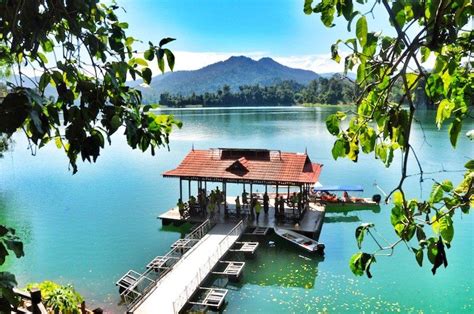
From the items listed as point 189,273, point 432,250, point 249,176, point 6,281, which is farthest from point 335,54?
point 249,176

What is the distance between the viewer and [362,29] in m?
1.71

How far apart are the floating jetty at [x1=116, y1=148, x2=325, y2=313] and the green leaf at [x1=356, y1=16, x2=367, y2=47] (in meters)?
8.56

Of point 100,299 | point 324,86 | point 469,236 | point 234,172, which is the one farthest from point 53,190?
point 324,86

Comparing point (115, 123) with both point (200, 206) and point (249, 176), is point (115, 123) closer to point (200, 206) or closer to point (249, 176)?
point (249, 176)

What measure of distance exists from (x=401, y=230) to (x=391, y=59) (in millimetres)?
775

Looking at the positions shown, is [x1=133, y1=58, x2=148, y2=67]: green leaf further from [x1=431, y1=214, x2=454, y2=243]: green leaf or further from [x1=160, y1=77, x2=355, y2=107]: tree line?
[x1=160, y1=77, x2=355, y2=107]: tree line

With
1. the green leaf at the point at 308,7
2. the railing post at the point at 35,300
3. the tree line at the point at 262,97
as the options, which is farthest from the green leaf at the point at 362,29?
the tree line at the point at 262,97

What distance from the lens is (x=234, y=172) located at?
15625 mm

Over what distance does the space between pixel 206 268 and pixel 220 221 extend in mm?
4194

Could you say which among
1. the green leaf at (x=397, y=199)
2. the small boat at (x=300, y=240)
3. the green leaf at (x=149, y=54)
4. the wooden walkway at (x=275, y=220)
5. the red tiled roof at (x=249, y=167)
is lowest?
the small boat at (x=300, y=240)

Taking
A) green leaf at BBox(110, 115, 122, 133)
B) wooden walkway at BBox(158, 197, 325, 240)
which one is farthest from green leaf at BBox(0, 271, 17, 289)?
wooden walkway at BBox(158, 197, 325, 240)

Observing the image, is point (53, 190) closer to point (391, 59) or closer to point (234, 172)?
point (234, 172)

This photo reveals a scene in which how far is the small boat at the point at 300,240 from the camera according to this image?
43.0ft

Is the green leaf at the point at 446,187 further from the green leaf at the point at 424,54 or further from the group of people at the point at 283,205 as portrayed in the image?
the group of people at the point at 283,205
